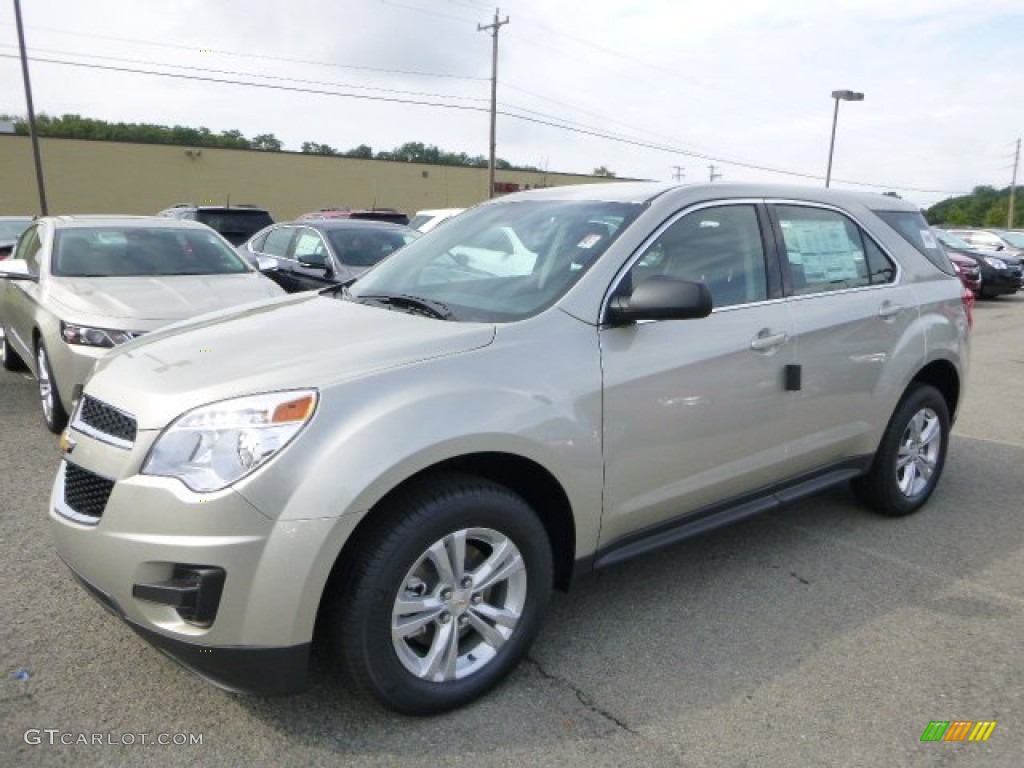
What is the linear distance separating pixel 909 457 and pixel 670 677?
92.8 inches

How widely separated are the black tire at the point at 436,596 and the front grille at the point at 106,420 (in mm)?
802

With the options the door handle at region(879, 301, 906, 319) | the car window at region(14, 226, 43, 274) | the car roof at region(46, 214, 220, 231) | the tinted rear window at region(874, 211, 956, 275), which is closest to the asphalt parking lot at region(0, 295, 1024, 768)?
the door handle at region(879, 301, 906, 319)

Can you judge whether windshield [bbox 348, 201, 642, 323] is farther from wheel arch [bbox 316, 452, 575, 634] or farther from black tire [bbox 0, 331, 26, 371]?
black tire [bbox 0, 331, 26, 371]

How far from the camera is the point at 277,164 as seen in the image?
139ft

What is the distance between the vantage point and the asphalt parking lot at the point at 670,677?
2482mm

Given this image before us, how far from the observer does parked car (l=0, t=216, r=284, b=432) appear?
536 cm

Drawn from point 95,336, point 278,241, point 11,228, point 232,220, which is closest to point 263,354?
point 95,336

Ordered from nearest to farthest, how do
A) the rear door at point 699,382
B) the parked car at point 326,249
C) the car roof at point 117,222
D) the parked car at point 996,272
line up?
the rear door at point 699,382 → the car roof at point 117,222 → the parked car at point 326,249 → the parked car at point 996,272

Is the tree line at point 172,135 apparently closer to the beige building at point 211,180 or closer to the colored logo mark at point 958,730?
the beige building at point 211,180

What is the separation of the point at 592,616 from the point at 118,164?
4104 cm

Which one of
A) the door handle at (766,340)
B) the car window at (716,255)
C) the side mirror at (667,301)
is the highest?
the car window at (716,255)

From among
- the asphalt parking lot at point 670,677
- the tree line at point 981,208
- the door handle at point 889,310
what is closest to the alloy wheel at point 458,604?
the asphalt parking lot at point 670,677

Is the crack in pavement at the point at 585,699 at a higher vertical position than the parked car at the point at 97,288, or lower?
lower

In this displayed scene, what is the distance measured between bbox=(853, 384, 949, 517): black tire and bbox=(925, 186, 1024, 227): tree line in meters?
82.6
